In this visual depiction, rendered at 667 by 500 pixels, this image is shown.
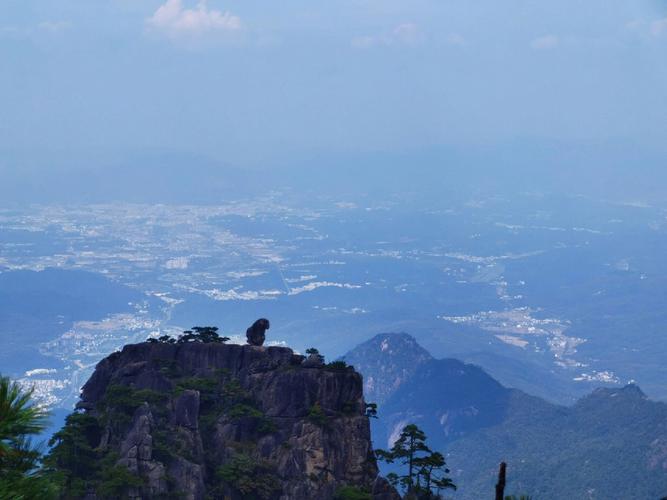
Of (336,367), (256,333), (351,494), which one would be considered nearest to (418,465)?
(351,494)

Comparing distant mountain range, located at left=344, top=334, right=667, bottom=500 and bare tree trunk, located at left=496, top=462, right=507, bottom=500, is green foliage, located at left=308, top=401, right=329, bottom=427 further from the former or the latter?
distant mountain range, located at left=344, top=334, right=667, bottom=500

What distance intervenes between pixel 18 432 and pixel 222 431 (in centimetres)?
3182

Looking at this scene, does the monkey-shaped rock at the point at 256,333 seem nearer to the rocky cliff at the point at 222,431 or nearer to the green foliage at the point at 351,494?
the rocky cliff at the point at 222,431

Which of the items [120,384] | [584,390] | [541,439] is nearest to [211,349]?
[120,384]

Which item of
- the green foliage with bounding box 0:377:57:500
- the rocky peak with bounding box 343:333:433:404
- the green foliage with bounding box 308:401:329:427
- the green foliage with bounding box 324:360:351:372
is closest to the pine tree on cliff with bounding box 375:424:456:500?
the green foliage with bounding box 308:401:329:427

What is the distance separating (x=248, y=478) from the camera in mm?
39875

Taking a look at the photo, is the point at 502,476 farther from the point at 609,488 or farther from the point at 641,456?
the point at 641,456

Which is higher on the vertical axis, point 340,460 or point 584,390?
point 584,390

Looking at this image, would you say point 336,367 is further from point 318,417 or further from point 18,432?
point 18,432

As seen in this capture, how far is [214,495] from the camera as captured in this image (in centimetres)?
4009

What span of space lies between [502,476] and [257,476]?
29.6m

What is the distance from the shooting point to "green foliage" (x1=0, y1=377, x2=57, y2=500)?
1130cm

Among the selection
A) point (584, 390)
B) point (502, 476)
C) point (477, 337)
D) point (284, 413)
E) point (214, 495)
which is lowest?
point (502, 476)

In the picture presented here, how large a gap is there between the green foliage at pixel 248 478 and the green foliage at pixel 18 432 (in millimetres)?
28223
